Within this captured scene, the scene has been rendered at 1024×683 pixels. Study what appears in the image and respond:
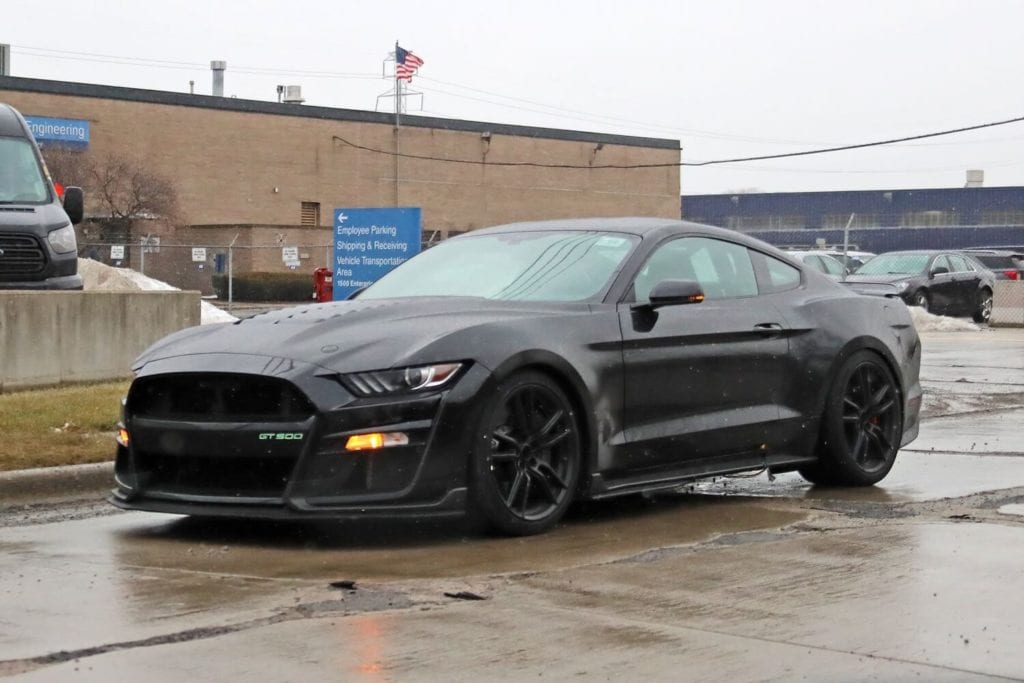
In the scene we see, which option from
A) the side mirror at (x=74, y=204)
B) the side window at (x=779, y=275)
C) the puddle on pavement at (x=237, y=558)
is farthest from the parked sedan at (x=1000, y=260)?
the puddle on pavement at (x=237, y=558)

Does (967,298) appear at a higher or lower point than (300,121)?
lower

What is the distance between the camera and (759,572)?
6.29 metres

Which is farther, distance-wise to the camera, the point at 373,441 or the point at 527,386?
the point at 527,386

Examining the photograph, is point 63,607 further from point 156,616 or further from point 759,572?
point 759,572

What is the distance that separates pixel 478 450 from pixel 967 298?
93.6ft

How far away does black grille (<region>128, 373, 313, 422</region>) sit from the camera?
261 inches

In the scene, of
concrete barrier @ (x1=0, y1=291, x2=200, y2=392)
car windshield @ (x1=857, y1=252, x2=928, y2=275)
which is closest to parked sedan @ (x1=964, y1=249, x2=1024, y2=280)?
Result: car windshield @ (x1=857, y1=252, x2=928, y2=275)

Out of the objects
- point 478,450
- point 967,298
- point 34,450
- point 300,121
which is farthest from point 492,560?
point 300,121

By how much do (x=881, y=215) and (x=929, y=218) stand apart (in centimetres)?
310

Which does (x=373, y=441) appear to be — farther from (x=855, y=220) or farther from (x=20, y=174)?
(x=855, y=220)

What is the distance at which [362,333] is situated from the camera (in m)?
6.91

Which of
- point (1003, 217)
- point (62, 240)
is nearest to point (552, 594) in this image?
point (62, 240)

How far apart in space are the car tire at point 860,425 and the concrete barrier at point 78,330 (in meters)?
6.87

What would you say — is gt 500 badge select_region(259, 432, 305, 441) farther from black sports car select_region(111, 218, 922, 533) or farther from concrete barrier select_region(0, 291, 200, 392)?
concrete barrier select_region(0, 291, 200, 392)
